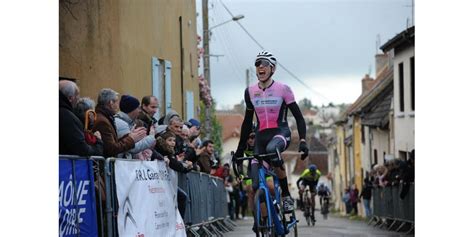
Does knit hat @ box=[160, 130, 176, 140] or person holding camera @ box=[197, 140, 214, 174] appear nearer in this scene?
knit hat @ box=[160, 130, 176, 140]

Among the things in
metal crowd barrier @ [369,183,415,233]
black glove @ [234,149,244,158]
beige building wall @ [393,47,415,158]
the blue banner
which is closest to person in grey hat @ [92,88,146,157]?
the blue banner

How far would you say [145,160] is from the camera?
518 inches

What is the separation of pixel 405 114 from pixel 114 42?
16835 mm

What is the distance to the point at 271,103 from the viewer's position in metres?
13.1

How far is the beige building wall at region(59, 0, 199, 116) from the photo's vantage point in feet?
58.7

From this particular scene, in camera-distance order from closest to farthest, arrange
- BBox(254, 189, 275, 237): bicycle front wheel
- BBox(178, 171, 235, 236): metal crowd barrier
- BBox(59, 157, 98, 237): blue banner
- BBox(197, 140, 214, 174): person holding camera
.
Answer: BBox(59, 157, 98, 237): blue banner → BBox(254, 189, 275, 237): bicycle front wheel → BBox(178, 171, 235, 236): metal crowd barrier → BBox(197, 140, 214, 174): person holding camera

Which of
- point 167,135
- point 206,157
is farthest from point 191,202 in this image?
point 206,157

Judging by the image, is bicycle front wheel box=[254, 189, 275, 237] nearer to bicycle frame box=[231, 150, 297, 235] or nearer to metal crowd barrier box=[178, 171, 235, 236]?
bicycle frame box=[231, 150, 297, 235]

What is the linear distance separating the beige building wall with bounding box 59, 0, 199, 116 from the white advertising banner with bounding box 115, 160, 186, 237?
4.47 m

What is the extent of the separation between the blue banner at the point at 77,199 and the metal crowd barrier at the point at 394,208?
39.3ft
